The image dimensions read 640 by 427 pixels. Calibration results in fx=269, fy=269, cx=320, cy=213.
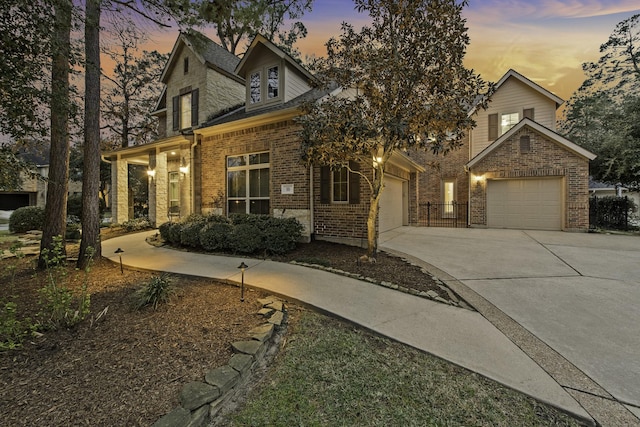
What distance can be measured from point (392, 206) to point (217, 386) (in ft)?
32.9

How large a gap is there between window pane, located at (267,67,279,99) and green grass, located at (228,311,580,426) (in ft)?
29.5

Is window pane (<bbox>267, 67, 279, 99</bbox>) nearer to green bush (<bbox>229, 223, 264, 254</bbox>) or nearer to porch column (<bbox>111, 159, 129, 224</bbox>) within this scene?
green bush (<bbox>229, 223, 264, 254</bbox>)

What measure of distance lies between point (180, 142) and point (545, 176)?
14.6 metres

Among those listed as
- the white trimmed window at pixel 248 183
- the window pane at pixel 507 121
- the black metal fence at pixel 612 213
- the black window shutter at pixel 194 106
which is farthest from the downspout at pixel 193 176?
the black metal fence at pixel 612 213

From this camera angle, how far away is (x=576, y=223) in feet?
33.4

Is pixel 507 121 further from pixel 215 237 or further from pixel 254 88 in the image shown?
pixel 215 237

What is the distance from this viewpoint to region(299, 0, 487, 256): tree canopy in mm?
Answer: 5137

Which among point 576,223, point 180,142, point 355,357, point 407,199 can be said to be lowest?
point 355,357

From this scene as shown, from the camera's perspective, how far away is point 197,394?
206 centimetres

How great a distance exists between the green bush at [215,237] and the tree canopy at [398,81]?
329cm

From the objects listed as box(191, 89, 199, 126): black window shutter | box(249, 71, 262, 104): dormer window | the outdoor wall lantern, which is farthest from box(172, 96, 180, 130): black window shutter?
box(249, 71, 262, 104): dormer window

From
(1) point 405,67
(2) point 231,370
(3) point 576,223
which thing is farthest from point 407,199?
(2) point 231,370

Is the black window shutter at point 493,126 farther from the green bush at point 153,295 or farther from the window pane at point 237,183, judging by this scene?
the green bush at point 153,295

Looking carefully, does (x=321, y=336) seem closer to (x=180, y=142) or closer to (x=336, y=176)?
(x=336, y=176)
